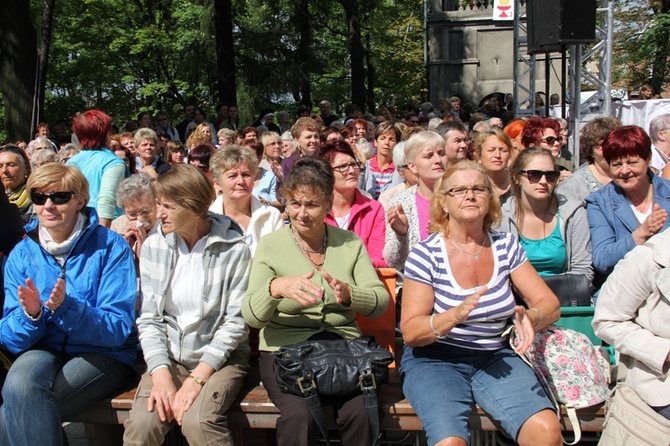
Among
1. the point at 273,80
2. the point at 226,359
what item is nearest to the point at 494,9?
the point at 273,80

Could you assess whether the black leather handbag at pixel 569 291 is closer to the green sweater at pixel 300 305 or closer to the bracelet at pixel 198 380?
the green sweater at pixel 300 305

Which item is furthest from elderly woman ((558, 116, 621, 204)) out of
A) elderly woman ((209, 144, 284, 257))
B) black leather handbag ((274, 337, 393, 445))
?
black leather handbag ((274, 337, 393, 445))

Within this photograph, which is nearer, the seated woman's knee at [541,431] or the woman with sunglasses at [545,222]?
the seated woman's knee at [541,431]

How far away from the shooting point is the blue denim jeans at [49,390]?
323cm

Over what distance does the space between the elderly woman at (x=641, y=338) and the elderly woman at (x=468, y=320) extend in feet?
0.94

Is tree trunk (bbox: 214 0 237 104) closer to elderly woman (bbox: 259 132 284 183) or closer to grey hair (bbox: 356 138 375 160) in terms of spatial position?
grey hair (bbox: 356 138 375 160)

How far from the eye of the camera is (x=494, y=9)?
2430 centimetres

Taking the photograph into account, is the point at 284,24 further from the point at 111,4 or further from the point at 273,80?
the point at 111,4

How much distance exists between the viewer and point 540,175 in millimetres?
4254

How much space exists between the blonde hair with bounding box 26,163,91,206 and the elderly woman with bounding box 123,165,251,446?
392 mm

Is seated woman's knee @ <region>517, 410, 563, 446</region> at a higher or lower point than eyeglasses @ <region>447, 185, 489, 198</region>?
lower

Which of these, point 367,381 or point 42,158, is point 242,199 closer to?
point 367,381

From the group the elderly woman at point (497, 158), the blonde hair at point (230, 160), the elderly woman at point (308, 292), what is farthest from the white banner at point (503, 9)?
the elderly woman at point (308, 292)

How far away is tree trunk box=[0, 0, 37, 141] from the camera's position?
43.3 ft
